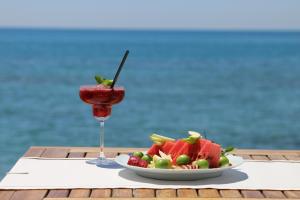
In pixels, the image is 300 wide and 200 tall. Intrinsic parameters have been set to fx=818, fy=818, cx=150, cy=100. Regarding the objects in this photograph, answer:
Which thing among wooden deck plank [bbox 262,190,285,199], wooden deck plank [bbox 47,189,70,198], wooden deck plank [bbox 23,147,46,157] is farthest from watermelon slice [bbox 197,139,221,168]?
wooden deck plank [bbox 23,147,46,157]

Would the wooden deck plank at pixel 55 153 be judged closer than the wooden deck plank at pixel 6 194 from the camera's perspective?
No

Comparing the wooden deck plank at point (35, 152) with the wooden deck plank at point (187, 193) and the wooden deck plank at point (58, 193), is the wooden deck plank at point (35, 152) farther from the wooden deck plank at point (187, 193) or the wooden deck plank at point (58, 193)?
the wooden deck plank at point (187, 193)

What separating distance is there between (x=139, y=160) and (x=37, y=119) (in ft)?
47.7

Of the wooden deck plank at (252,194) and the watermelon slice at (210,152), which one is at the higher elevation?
the watermelon slice at (210,152)

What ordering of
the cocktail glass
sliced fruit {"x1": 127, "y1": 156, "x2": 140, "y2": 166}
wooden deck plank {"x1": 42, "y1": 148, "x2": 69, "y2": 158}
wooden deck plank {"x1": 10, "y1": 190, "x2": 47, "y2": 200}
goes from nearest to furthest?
wooden deck plank {"x1": 10, "y1": 190, "x2": 47, "y2": 200}, sliced fruit {"x1": 127, "y1": 156, "x2": 140, "y2": 166}, the cocktail glass, wooden deck plank {"x1": 42, "y1": 148, "x2": 69, "y2": 158}

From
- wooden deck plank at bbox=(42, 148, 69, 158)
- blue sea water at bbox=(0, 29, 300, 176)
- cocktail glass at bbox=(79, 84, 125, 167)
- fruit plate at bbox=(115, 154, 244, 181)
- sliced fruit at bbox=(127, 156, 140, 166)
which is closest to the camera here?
fruit plate at bbox=(115, 154, 244, 181)

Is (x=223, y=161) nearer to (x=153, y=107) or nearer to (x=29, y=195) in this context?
(x=29, y=195)

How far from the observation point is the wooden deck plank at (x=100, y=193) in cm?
255

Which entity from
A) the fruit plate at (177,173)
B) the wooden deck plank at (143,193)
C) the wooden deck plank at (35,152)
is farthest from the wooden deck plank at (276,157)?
the wooden deck plank at (35,152)

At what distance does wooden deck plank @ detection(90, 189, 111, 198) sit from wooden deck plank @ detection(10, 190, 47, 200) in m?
0.16

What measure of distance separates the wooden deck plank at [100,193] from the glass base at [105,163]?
384 mm

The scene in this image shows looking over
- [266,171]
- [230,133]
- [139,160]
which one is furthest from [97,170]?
[230,133]

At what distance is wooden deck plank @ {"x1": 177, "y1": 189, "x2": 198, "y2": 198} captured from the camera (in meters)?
2.55

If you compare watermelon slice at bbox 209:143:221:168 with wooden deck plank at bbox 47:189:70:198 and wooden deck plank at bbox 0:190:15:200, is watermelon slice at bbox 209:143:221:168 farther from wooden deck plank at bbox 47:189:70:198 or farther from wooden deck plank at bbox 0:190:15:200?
wooden deck plank at bbox 0:190:15:200
